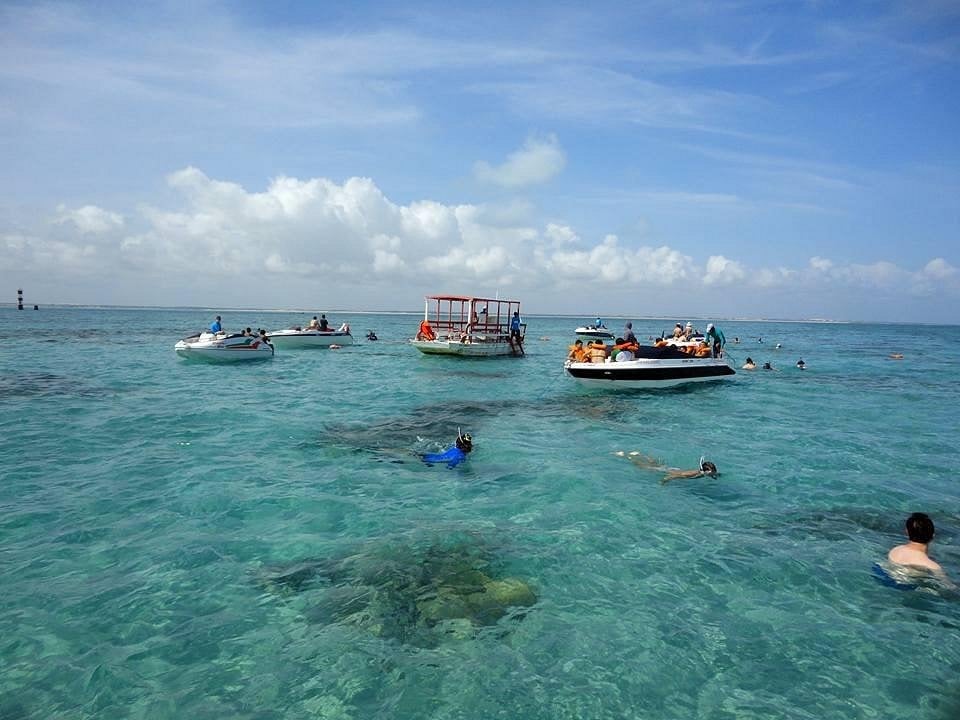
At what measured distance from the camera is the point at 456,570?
815cm

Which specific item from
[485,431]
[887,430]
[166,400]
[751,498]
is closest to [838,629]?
[751,498]

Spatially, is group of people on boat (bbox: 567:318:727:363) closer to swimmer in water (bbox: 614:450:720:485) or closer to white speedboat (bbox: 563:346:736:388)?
white speedboat (bbox: 563:346:736:388)

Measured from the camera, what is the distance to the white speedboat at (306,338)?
45.6 metres

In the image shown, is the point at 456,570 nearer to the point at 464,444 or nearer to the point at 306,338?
the point at 464,444

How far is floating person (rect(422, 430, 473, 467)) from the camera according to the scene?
13.7 metres

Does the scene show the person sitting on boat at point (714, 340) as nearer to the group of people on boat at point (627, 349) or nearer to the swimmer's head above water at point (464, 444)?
the group of people on boat at point (627, 349)

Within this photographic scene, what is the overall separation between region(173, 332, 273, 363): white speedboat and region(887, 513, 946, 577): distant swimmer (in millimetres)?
33649

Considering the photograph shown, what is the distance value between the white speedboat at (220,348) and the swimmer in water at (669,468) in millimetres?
27288

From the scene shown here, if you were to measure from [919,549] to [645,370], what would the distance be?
17.1 m

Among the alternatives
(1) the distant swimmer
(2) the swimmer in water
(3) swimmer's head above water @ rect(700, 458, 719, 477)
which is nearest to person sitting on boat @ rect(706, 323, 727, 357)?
(2) the swimmer in water

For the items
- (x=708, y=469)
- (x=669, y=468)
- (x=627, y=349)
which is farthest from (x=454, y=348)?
(x=708, y=469)

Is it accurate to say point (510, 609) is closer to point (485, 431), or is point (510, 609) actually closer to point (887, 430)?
point (485, 431)

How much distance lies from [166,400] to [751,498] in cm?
2050

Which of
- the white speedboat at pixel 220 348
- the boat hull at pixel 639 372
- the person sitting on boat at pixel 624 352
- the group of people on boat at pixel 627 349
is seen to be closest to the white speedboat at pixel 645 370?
the boat hull at pixel 639 372
